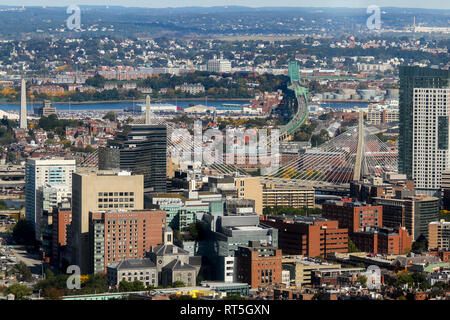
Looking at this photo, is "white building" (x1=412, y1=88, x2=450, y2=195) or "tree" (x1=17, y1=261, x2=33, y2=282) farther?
"white building" (x1=412, y1=88, x2=450, y2=195)

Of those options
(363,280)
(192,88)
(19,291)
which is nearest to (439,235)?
(363,280)

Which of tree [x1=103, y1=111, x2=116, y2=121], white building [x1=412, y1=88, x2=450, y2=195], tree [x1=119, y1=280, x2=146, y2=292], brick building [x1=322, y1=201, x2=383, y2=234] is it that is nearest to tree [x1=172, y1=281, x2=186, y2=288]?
tree [x1=119, y1=280, x2=146, y2=292]

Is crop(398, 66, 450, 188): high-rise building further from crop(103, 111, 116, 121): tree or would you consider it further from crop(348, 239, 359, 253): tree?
crop(103, 111, 116, 121): tree

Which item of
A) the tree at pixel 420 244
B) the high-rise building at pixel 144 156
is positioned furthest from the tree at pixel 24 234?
the tree at pixel 420 244

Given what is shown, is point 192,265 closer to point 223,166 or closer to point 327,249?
point 327,249

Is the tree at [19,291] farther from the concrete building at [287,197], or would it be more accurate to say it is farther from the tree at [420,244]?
the concrete building at [287,197]

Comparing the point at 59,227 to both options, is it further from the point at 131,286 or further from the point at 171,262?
the point at 131,286

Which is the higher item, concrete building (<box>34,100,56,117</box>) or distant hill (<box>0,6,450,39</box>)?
distant hill (<box>0,6,450,39</box>)

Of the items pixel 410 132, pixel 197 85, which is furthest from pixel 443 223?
pixel 197 85
